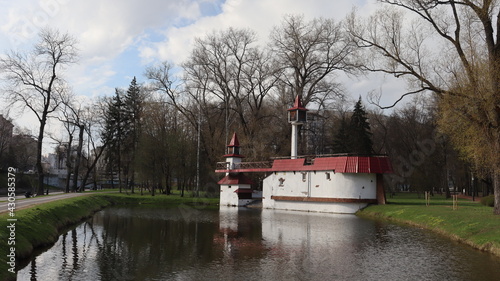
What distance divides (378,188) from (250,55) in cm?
2422

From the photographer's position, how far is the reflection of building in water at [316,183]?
1411 inches

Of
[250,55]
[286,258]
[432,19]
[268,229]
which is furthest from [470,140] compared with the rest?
[250,55]

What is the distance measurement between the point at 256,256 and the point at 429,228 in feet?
43.9

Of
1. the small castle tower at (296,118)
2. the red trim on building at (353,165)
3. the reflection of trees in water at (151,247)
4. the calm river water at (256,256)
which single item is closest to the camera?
the calm river water at (256,256)

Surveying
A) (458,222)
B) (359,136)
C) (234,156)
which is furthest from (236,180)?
(458,222)

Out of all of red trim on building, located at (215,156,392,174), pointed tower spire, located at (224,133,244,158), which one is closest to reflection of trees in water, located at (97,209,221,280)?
red trim on building, located at (215,156,392,174)

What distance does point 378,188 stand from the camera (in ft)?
120

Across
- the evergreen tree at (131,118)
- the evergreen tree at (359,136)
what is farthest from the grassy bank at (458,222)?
the evergreen tree at (131,118)

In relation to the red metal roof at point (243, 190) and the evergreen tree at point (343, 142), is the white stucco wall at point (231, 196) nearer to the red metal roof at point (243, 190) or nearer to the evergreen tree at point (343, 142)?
the red metal roof at point (243, 190)

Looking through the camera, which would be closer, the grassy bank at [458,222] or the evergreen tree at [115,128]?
the grassy bank at [458,222]

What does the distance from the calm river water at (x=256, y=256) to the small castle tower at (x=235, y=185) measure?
2168 centimetres

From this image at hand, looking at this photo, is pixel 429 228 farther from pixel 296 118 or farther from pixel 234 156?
pixel 234 156

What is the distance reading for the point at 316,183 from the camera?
3834 centimetres

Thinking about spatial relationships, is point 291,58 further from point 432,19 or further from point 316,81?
point 432,19
